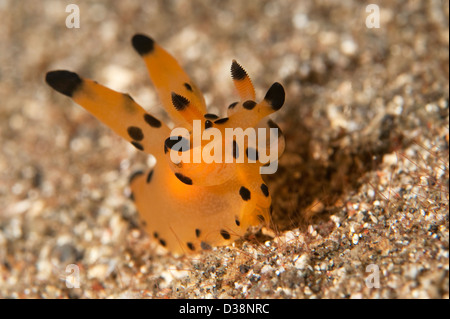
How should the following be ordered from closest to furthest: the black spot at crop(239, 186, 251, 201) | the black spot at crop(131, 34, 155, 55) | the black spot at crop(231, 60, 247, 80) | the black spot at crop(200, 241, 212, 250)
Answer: the black spot at crop(231, 60, 247, 80) < the black spot at crop(239, 186, 251, 201) < the black spot at crop(200, 241, 212, 250) < the black spot at crop(131, 34, 155, 55)

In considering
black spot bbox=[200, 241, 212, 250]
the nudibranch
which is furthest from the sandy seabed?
the nudibranch

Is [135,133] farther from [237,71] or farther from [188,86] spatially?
[237,71]

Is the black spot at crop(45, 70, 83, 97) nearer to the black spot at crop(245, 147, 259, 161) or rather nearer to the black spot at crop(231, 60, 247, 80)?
the black spot at crop(231, 60, 247, 80)

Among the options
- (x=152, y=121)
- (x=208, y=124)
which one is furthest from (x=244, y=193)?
(x=152, y=121)

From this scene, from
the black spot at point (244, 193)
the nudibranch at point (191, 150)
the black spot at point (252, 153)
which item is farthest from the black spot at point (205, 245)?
the black spot at point (252, 153)

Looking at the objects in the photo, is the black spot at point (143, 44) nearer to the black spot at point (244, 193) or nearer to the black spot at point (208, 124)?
the black spot at point (208, 124)
